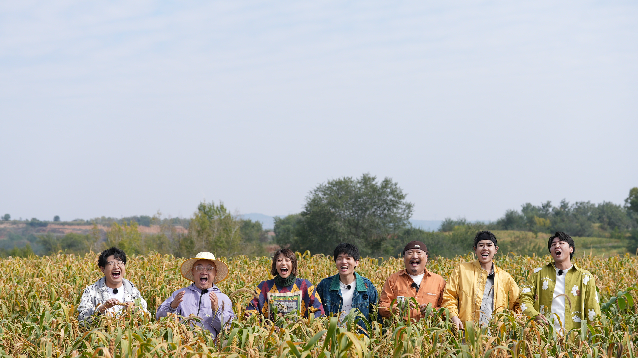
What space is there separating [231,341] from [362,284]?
7.34 feet

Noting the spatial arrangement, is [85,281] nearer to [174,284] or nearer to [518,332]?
[174,284]

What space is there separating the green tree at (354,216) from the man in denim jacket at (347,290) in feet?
120

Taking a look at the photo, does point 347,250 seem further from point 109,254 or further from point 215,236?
point 215,236

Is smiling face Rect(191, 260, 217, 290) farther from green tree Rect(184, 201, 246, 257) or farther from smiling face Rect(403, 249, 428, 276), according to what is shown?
green tree Rect(184, 201, 246, 257)

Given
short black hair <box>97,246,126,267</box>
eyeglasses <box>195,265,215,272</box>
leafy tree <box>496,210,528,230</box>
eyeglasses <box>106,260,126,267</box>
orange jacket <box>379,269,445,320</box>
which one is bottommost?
orange jacket <box>379,269,445,320</box>

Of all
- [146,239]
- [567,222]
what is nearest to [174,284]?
[146,239]

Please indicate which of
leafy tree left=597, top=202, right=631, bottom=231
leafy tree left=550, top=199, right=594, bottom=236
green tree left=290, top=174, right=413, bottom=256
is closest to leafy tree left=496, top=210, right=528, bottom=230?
leafy tree left=550, top=199, right=594, bottom=236

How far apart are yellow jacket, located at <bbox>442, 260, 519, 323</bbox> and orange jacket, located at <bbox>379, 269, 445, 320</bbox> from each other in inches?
6.9

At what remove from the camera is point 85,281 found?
27.3 feet

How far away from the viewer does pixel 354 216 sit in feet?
150

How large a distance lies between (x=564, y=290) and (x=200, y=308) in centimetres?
345

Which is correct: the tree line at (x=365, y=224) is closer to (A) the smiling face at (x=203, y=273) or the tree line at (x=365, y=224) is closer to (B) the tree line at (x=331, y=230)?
(B) the tree line at (x=331, y=230)

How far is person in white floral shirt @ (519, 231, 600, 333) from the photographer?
5.23m

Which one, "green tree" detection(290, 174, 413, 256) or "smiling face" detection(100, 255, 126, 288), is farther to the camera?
"green tree" detection(290, 174, 413, 256)
